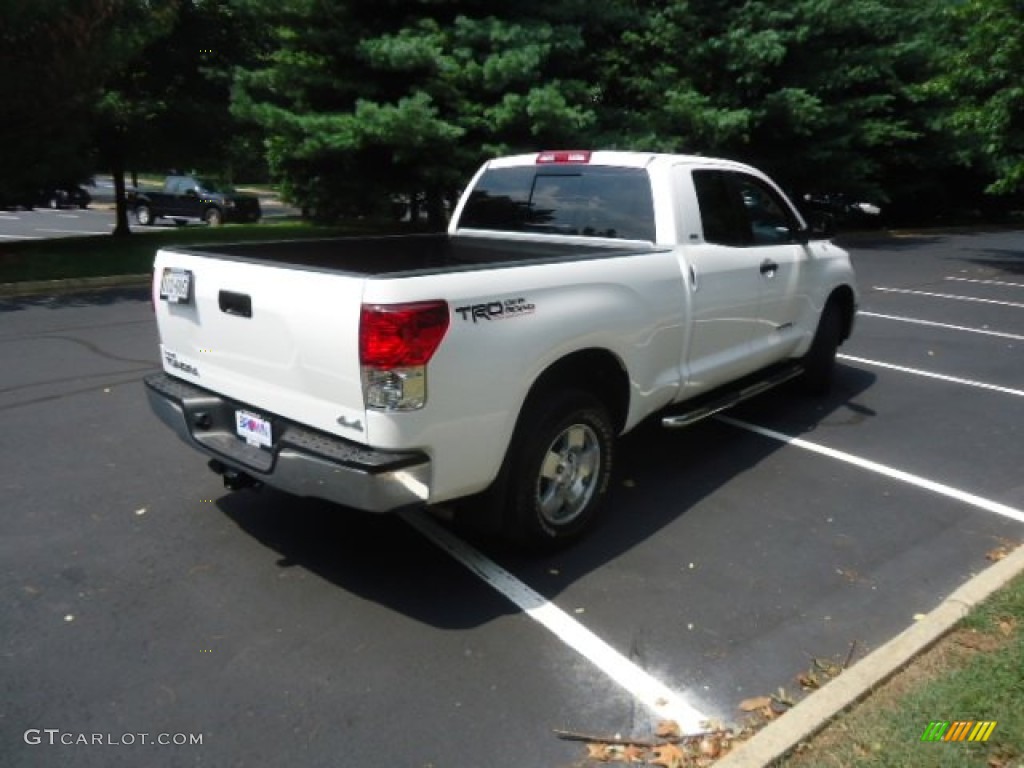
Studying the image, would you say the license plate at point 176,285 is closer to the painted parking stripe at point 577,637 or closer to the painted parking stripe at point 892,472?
the painted parking stripe at point 577,637

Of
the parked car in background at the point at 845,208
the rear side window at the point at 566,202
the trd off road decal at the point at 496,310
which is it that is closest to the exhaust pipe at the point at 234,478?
the trd off road decal at the point at 496,310

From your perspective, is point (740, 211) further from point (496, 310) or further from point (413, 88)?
point (413, 88)

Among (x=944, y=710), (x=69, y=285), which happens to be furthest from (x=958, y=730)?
(x=69, y=285)

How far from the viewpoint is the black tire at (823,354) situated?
21.3ft

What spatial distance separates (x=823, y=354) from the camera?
655 centimetres

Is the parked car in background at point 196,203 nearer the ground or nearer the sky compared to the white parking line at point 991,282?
nearer the sky

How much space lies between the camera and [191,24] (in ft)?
54.4

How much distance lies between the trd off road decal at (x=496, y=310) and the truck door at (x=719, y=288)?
57.7 inches

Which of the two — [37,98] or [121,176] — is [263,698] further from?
[121,176]

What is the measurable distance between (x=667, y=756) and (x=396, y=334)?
1.71 metres

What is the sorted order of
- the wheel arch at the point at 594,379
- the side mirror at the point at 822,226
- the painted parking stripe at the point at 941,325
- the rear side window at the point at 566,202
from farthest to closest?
1. the painted parking stripe at the point at 941,325
2. the side mirror at the point at 822,226
3. the rear side window at the point at 566,202
4. the wheel arch at the point at 594,379

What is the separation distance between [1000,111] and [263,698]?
17390 mm

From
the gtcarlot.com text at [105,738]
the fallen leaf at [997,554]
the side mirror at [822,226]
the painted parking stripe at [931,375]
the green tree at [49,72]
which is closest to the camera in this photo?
the gtcarlot.com text at [105,738]

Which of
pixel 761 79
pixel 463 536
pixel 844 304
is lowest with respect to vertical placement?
pixel 463 536
